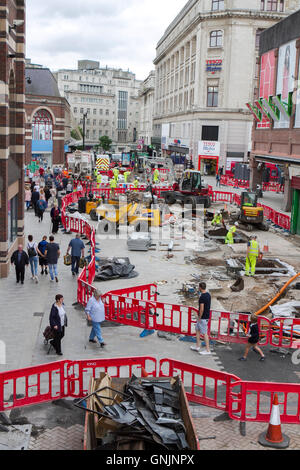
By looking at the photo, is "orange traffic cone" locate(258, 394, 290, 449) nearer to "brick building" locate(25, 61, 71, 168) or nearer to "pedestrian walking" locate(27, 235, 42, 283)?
"pedestrian walking" locate(27, 235, 42, 283)

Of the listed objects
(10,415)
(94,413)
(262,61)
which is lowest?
(10,415)

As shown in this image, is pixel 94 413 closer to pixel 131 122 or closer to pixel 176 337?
pixel 176 337

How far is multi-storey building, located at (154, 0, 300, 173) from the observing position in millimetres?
58500

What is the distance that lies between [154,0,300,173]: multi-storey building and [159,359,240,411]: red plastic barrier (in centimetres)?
5041

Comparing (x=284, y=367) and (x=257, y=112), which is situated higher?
(x=257, y=112)

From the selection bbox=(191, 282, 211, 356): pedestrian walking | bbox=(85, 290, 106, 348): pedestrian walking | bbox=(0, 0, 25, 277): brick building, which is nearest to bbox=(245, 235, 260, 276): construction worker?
bbox=(191, 282, 211, 356): pedestrian walking

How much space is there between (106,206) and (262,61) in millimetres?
16788

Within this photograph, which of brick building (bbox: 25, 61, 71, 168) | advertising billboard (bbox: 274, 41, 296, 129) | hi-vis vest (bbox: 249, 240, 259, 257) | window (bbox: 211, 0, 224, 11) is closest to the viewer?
hi-vis vest (bbox: 249, 240, 259, 257)

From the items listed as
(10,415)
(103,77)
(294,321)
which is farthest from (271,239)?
(103,77)

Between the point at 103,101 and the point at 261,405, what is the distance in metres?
140

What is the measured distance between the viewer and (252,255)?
19.4 metres

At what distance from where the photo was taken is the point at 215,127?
202ft

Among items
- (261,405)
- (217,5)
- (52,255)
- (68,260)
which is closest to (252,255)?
(68,260)
